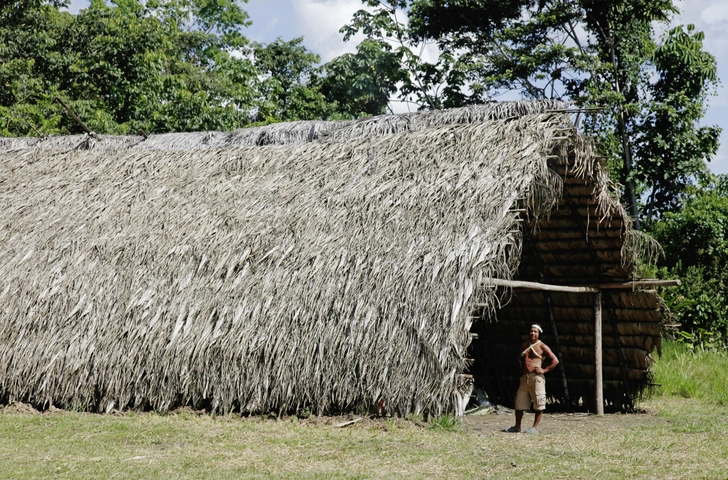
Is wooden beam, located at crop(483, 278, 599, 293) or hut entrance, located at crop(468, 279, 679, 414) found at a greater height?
wooden beam, located at crop(483, 278, 599, 293)

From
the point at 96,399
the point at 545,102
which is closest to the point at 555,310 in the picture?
the point at 545,102

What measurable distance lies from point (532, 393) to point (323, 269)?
2.11 m

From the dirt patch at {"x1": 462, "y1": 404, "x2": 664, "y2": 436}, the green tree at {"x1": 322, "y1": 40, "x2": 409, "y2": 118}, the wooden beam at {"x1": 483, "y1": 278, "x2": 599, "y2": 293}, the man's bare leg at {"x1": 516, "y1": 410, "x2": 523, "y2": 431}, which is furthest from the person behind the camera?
the green tree at {"x1": 322, "y1": 40, "x2": 409, "y2": 118}

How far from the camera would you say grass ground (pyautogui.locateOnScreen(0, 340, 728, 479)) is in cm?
539

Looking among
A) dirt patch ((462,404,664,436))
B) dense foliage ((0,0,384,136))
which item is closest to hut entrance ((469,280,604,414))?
dirt patch ((462,404,664,436))

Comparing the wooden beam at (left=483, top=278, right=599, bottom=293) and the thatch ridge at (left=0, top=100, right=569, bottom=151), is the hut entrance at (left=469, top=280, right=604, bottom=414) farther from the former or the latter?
the thatch ridge at (left=0, top=100, right=569, bottom=151)

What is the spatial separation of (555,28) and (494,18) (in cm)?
158

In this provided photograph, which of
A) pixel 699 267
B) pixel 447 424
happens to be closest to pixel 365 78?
pixel 699 267

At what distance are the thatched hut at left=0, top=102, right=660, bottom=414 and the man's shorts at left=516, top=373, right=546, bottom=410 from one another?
736mm

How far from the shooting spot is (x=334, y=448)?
19.9ft

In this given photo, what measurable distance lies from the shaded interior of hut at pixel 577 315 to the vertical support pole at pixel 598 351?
24 cm

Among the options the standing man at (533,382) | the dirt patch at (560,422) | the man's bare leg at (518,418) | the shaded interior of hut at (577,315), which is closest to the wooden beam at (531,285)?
the shaded interior of hut at (577,315)

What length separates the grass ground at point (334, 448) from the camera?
5.39m

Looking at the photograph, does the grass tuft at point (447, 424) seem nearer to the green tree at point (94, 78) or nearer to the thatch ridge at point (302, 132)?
the thatch ridge at point (302, 132)
